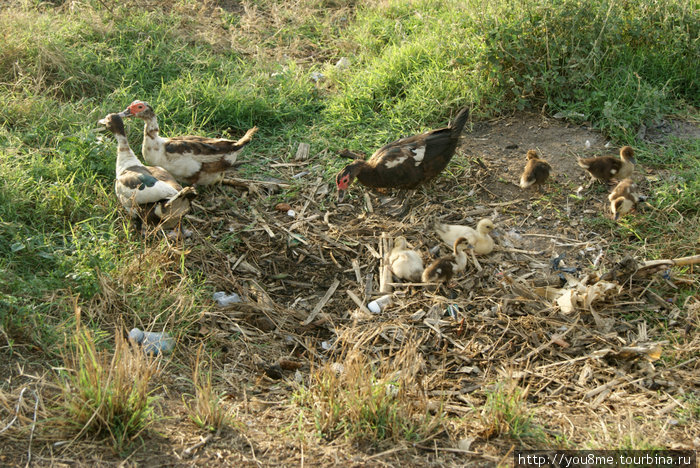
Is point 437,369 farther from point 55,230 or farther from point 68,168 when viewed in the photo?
point 68,168

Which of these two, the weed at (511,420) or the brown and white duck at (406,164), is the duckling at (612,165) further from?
the weed at (511,420)

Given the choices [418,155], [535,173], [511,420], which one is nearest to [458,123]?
[418,155]

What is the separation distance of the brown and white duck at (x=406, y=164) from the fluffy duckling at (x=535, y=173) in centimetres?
60

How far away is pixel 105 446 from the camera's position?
2.98 m

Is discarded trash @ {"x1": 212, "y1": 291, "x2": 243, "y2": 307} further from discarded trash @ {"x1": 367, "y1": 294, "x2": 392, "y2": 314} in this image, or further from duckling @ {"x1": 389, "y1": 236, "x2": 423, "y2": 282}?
duckling @ {"x1": 389, "y1": 236, "x2": 423, "y2": 282}

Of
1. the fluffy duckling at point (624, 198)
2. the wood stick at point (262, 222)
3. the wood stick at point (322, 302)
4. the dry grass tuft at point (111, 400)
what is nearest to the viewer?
the dry grass tuft at point (111, 400)

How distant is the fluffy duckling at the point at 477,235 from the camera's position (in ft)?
14.9

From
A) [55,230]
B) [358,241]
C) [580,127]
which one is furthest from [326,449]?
[580,127]

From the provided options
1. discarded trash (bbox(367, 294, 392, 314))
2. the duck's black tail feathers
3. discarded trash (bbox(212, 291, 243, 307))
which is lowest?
discarded trash (bbox(367, 294, 392, 314))

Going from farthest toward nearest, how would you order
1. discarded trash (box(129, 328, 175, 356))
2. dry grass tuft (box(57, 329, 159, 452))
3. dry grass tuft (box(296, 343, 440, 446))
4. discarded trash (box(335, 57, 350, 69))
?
discarded trash (box(335, 57, 350, 69)) → discarded trash (box(129, 328, 175, 356)) → dry grass tuft (box(296, 343, 440, 446)) → dry grass tuft (box(57, 329, 159, 452))

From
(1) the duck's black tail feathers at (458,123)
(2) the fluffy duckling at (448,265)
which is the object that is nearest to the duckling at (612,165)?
(1) the duck's black tail feathers at (458,123)

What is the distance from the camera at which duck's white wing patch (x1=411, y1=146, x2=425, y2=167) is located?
5.12 meters

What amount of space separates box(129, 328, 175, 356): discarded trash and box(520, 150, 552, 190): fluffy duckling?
2.92m

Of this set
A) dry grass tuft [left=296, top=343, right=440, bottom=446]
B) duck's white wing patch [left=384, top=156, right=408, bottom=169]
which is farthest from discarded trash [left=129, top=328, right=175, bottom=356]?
duck's white wing patch [left=384, top=156, right=408, bottom=169]
